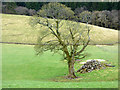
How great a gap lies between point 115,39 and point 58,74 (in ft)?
118

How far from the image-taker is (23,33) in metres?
52.0

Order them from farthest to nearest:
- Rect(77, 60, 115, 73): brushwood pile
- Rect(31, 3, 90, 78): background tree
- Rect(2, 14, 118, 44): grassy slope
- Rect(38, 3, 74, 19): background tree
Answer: Rect(2, 14, 118, 44): grassy slope → Rect(77, 60, 115, 73): brushwood pile → Rect(38, 3, 74, 19): background tree → Rect(31, 3, 90, 78): background tree

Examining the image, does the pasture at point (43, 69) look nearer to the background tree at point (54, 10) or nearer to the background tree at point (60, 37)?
the background tree at point (60, 37)

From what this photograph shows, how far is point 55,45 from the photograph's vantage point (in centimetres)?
1797

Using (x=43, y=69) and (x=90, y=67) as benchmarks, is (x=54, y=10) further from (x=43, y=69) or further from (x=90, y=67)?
(x=90, y=67)

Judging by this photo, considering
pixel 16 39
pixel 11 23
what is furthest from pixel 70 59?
pixel 11 23

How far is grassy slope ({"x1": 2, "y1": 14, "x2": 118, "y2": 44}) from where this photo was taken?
1868 inches

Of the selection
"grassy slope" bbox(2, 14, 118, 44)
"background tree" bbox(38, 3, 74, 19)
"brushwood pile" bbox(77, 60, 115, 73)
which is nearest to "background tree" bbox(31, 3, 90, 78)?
"background tree" bbox(38, 3, 74, 19)

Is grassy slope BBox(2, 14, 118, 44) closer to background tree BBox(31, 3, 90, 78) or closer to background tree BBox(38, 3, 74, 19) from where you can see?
background tree BBox(38, 3, 74, 19)

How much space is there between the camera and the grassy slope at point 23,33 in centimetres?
4746

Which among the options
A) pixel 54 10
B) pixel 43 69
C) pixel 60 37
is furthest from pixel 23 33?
pixel 60 37

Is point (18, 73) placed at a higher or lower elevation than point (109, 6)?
lower

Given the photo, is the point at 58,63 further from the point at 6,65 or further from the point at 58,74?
the point at 6,65

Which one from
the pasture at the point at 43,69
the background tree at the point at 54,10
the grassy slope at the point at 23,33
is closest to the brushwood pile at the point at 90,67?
the pasture at the point at 43,69
